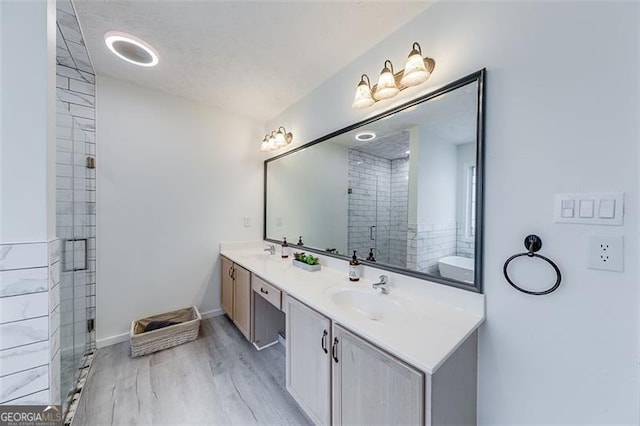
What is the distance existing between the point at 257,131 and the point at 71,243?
2.04 m

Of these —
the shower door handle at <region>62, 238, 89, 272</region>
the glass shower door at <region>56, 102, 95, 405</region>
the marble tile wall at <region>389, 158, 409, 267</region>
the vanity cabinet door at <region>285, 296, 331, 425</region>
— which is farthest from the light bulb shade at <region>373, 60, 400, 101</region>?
the shower door handle at <region>62, 238, 89, 272</region>

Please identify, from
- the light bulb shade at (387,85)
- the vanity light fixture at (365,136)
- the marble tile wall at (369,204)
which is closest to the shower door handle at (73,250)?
the marble tile wall at (369,204)

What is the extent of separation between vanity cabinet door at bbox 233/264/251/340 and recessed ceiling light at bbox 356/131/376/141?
1.47 m

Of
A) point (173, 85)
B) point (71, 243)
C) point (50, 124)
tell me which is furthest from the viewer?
point (173, 85)

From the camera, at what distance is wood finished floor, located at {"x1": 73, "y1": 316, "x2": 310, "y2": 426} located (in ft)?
4.63

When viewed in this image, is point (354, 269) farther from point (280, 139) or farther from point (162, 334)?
point (162, 334)

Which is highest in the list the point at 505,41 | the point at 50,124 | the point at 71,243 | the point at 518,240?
the point at 505,41

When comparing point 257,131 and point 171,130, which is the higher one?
point 257,131

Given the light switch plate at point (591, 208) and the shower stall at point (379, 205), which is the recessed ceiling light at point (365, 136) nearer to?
the shower stall at point (379, 205)

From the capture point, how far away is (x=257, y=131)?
2947 mm

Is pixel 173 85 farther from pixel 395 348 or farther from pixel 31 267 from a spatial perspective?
pixel 395 348

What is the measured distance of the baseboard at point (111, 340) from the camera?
81.1 inches

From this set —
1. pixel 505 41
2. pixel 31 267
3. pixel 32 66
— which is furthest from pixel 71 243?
pixel 505 41

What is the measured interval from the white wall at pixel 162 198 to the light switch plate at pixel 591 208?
2699mm
